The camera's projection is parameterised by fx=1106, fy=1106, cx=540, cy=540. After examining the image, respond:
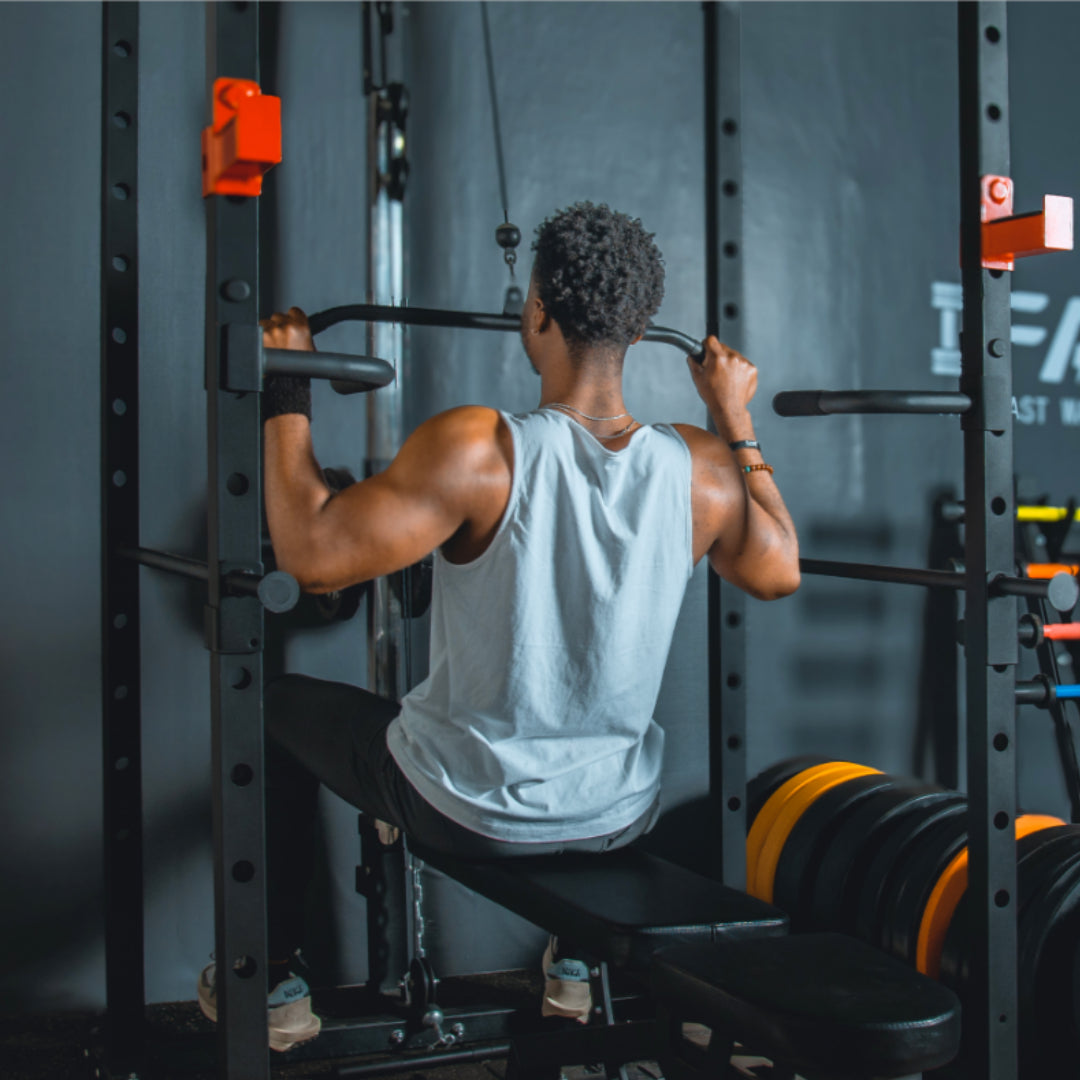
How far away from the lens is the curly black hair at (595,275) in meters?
1.78

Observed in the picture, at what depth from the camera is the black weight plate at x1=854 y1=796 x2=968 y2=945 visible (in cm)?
227

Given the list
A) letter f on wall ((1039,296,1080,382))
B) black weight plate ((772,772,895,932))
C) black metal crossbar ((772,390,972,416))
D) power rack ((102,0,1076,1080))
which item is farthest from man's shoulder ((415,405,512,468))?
letter f on wall ((1039,296,1080,382))

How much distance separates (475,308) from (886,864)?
1.62 meters

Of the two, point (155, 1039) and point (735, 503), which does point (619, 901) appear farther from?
point (155, 1039)

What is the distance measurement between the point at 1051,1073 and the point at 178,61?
278cm

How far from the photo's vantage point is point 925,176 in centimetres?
323

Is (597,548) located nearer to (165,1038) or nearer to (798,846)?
(798,846)

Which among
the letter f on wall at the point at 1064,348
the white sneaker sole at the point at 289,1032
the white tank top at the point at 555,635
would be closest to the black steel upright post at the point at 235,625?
the white tank top at the point at 555,635

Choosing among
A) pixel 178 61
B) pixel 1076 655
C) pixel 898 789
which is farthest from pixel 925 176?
pixel 178 61

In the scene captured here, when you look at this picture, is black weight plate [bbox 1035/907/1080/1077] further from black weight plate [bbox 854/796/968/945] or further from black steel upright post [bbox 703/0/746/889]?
black steel upright post [bbox 703/0/746/889]

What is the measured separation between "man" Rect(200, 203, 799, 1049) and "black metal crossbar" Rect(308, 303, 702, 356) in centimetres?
23

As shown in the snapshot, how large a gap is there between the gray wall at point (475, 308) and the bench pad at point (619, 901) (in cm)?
109

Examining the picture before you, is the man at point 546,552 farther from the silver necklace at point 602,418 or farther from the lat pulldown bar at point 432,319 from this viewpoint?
the lat pulldown bar at point 432,319

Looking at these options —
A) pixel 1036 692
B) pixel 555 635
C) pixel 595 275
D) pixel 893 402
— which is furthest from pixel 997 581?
pixel 595 275
